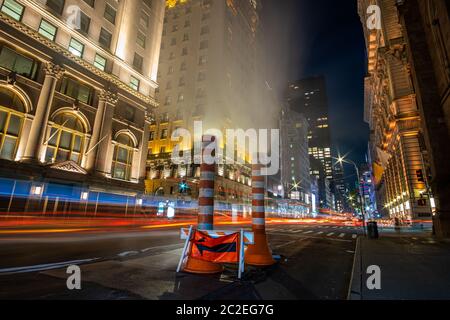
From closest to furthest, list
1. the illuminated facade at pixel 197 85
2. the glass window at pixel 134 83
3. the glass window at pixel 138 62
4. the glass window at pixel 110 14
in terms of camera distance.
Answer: the glass window at pixel 110 14, the glass window at pixel 134 83, the glass window at pixel 138 62, the illuminated facade at pixel 197 85

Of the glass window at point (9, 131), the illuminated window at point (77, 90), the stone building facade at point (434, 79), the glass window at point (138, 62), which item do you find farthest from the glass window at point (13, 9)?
the stone building facade at point (434, 79)

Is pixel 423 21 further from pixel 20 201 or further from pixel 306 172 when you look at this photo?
pixel 306 172

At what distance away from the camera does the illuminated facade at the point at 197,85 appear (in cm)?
4618

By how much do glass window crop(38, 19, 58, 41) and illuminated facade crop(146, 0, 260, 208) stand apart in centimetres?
2504

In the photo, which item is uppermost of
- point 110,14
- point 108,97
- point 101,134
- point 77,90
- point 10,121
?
point 110,14

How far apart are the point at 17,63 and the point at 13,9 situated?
4.79m

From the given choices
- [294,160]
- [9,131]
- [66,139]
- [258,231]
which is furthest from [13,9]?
[294,160]

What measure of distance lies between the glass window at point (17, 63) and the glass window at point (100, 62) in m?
6.05

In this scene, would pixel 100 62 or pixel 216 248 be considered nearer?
pixel 216 248

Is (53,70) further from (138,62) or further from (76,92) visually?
(138,62)

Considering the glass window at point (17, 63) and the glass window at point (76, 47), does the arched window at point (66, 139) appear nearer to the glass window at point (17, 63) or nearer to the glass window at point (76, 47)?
the glass window at point (17, 63)

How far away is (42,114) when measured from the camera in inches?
818

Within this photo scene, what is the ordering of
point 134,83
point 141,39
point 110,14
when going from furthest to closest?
point 141,39 < point 134,83 < point 110,14

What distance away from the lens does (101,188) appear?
24234 millimetres
